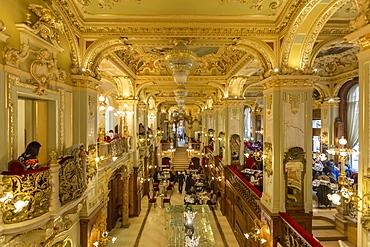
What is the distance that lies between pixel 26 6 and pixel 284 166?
6756 millimetres

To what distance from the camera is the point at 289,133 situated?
541cm

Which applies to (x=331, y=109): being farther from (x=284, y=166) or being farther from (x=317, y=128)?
(x=284, y=166)

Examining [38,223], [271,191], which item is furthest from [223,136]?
[38,223]

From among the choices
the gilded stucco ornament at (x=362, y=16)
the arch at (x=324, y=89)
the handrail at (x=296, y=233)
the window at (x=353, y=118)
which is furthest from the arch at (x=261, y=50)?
the window at (x=353, y=118)

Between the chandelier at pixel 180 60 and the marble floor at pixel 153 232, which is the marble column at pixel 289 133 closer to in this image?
the chandelier at pixel 180 60

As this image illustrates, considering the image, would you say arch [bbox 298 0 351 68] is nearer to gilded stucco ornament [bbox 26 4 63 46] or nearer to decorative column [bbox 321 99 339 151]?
gilded stucco ornament [bbox 26 4 63 46]

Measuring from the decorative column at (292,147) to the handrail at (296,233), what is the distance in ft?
1.31

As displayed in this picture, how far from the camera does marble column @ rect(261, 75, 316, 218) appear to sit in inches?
212

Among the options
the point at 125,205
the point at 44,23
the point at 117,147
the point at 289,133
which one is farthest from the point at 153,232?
the point at 44,23

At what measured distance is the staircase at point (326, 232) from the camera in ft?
22.1

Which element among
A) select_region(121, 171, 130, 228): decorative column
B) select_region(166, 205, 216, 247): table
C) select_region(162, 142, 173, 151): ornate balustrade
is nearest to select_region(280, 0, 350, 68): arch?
select_region(166, 205, 216, 247): table

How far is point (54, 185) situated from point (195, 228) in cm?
736

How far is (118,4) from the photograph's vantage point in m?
4.82

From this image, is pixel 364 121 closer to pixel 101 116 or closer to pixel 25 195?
pixel 25 195
